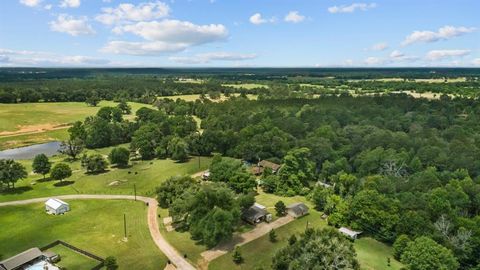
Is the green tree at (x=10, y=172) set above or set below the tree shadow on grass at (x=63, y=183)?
above

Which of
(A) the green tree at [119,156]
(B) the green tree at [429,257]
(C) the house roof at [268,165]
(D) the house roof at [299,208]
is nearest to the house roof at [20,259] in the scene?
(D) the house roof at [299,208]

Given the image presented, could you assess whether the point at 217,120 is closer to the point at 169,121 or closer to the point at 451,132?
the point at 169,121

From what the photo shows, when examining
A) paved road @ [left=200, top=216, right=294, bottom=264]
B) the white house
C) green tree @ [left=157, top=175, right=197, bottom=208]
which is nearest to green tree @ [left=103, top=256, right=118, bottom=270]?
paved road @ [left=200, top=216, right=294, bottom=264]

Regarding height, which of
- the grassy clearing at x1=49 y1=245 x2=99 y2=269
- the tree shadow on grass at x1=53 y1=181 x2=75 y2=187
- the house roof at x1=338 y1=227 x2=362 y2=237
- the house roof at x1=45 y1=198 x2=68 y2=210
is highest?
the house roof at x1=45 y1=198 x2=68 y2=210

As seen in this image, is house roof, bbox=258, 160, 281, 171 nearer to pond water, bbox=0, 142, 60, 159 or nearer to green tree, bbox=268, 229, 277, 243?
green tree, bbox=268, 229, 277, 243

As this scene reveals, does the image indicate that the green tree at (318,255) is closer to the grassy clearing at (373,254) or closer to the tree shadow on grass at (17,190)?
the grassy clearing at (373,254)

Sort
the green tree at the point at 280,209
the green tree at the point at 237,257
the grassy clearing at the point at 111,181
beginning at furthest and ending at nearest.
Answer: the grassy clearing at the point at 111,181 < the green tree at the point at 280,209 < the green tree at the point at 237,257
